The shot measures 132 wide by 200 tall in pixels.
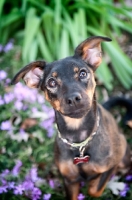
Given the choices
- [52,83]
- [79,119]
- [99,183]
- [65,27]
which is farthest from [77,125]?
[65,27]

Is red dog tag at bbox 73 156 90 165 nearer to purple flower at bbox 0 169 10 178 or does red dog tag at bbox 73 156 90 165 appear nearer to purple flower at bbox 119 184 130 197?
purple flower at bbox 119 184 130 197

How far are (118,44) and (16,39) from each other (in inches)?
52.7

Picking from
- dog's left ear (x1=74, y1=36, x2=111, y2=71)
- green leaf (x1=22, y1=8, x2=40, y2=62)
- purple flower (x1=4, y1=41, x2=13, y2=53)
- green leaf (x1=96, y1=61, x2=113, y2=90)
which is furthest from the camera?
purple flower (x1=4, y1=41, x2=13, y2=53)

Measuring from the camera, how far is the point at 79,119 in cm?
312

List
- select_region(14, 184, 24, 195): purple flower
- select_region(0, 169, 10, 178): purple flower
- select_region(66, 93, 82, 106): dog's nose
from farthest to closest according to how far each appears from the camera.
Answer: select_region(0, 169, 10, 178): purple flower → select_region(14, 184, 24, 195): purple flower → select_region(66, 93, 82, 106): dog's nose

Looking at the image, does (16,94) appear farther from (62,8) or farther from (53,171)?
(62,8)

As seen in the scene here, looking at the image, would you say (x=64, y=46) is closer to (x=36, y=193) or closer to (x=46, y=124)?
(x=46, y=124)

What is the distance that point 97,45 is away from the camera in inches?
121

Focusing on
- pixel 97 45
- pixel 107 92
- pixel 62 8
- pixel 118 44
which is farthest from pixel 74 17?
pixel 97 45

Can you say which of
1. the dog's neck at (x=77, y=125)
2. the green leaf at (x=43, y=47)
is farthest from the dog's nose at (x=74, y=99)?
the green leaf at (x=43, y=47)

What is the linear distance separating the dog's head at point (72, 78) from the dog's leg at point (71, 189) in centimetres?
89

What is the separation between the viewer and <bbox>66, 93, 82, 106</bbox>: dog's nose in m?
2.75

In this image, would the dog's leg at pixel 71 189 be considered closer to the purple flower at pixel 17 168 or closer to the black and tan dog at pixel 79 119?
the black and tan dog at pixel 79 119

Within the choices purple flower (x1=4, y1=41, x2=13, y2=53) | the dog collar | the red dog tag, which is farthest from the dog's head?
purple flower (x1=4, y1=41, x2=13, y2=53)
